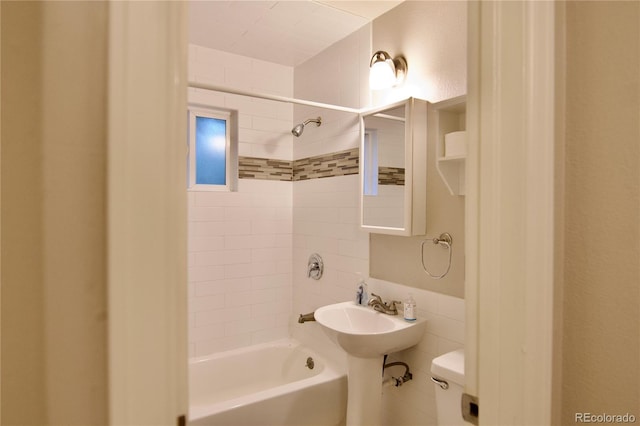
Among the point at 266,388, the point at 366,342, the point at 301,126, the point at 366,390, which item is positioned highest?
the point at 301,126

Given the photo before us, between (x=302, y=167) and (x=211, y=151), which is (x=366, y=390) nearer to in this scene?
(x=302, y=167)

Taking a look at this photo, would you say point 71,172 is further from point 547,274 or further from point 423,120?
point 423,120

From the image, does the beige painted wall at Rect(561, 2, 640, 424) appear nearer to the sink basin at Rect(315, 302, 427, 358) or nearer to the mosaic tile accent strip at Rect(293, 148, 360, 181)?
the sink basin at Rect(315, 302, 427, 358)

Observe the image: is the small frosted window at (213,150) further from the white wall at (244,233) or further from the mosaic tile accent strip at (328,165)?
the mosaic tile accent strip at (328,165)

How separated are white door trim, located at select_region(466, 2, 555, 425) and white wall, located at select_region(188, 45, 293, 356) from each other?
7.15ft

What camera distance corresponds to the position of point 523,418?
743mm

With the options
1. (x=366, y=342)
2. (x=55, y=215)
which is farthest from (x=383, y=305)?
(x=55, y=215)

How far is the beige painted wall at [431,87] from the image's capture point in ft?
5.83

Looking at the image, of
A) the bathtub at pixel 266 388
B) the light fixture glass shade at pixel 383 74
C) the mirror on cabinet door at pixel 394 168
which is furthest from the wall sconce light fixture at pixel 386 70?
the bathtub at pixel 266 388

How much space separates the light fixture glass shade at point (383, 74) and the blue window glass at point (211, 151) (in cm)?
126

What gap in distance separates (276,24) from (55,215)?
2167 mm

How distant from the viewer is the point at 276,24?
230 cm

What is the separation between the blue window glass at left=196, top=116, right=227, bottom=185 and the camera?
2799 mm

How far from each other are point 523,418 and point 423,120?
4.81ft
